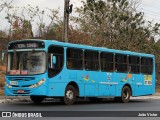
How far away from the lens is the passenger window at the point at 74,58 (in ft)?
74.8

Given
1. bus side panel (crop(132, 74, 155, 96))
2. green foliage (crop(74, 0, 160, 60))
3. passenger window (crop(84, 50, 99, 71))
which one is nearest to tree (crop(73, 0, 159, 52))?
green foliage (crop(74, 0, 160, 60))

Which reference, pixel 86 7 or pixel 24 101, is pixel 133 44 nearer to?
pixel 86 7

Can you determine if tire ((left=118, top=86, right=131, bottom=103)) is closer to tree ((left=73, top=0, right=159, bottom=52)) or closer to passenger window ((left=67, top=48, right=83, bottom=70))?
passenger window ((left=67, top=48, right=83, bottom=70))

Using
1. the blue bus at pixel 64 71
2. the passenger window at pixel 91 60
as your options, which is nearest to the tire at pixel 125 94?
the blue bus at pixel 64 71

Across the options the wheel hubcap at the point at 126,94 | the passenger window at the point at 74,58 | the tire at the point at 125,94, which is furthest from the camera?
the wheel hubcap at the point at 126,94

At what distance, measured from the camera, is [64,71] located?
22.4m

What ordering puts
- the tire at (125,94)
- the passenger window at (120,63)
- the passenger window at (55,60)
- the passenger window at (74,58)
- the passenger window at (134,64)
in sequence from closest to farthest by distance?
the passenger window at (55,60)
the passenger window at (74,58)
the passenger window at (120,63)
the tire at (125,94)
the passenger window at (134,64)

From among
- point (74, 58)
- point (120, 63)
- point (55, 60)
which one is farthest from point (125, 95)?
point (55, 60)

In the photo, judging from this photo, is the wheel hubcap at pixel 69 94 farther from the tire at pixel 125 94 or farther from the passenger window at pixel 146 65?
the passenger window at pixel 146 65

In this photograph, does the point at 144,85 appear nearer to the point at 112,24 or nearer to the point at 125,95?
the point at 125,95

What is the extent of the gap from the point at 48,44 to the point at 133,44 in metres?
24.5

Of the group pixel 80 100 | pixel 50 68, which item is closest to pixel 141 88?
pixel 80 100

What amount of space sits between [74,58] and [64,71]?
1086 mm

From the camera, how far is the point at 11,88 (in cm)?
2208
